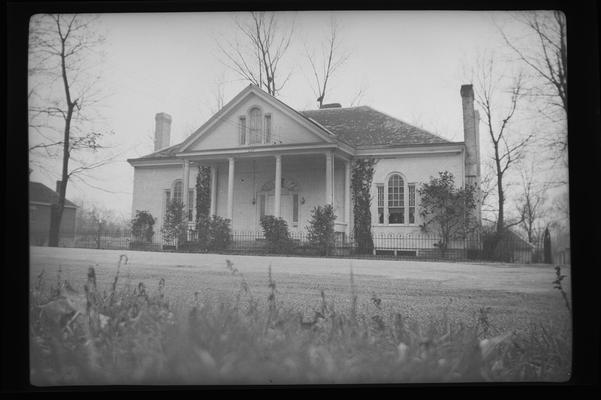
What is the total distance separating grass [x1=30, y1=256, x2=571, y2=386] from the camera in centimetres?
365

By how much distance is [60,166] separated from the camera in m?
3.96

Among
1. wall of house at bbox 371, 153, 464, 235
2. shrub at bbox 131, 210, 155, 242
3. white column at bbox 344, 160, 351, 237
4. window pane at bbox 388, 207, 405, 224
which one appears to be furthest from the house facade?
window pane at bbox 388, 207, 405, 224

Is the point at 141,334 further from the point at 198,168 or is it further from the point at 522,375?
the point at 522,375

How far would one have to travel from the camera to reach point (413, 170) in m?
4.22

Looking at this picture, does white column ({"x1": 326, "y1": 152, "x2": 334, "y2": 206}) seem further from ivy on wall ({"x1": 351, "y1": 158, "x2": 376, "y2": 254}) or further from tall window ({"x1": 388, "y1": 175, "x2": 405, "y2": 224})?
tall window ({"x1": 388, "y1": 175, "x2": 405, "y2": 224})

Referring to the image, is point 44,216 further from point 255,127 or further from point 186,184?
point 255,127

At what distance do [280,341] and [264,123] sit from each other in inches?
72.8

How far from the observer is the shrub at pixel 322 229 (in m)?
4.13

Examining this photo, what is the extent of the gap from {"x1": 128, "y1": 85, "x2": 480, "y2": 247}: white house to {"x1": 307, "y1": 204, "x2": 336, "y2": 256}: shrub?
0.20 ft

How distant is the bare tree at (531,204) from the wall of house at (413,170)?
1.60 ft

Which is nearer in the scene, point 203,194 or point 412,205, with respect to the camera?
point 412,205

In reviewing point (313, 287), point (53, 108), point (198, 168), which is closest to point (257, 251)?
point (313, 287)

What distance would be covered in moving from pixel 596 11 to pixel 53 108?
167 inches

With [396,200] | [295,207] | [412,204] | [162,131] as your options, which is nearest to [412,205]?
[412,204]
